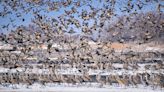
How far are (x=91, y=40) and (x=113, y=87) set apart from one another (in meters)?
4.40

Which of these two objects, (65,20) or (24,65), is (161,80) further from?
(65,20)

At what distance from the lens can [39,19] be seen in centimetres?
1244

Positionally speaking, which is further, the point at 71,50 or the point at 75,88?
the point at 71,50

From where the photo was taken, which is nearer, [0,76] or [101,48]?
[0,76]

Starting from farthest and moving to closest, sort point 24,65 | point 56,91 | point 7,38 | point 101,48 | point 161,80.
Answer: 1. point 7,38
2. point 101,48
3. point 24,65
4. point 161,80
5. point 56,91

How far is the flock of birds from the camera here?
7836 millimetres

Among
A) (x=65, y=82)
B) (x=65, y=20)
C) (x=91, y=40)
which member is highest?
(x=65, y=20)

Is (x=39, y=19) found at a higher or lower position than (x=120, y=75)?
higher

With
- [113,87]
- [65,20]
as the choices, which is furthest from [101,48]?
[113,87]

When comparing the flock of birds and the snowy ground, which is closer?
the snowy ground

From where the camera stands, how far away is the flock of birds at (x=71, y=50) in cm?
784

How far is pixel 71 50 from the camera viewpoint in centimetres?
1065

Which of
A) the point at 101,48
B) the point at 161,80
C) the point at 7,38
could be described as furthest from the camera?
the point at 7,38

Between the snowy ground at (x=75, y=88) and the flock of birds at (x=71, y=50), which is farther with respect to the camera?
the flock of birds at (x=71, y=50)
